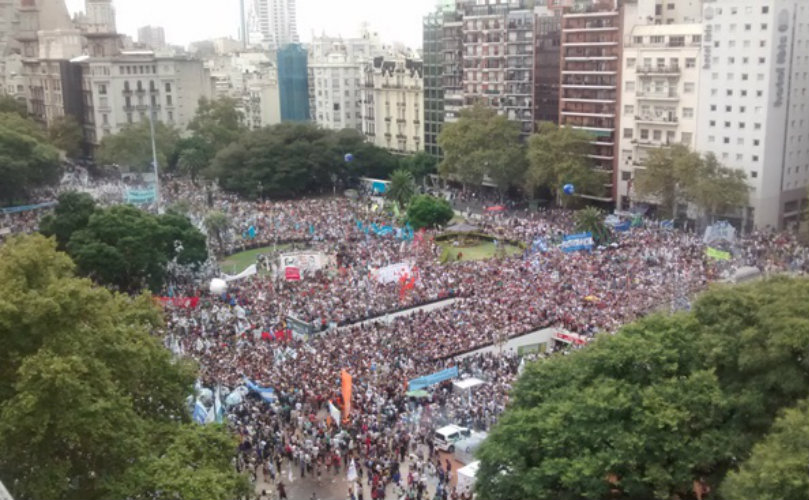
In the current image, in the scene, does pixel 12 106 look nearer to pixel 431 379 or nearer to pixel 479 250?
pixel 479 250

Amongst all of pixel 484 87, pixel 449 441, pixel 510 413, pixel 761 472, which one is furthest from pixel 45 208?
pixel 761 472

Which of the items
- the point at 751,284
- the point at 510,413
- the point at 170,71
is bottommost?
the point at 510,413

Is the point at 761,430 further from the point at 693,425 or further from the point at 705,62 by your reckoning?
the point at 705,62

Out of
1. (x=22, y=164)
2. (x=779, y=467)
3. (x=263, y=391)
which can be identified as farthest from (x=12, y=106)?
(x=779, y=467)

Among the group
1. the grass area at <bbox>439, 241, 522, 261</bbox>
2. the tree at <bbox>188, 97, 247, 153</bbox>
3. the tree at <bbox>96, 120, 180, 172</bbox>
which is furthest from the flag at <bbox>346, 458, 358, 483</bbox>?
the tree at <bbox>188, 97, 247, 153</bbox>

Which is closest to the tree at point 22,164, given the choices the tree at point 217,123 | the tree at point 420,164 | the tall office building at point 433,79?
the tree at point 217,123

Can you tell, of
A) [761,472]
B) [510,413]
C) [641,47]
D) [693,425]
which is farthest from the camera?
[641,47]

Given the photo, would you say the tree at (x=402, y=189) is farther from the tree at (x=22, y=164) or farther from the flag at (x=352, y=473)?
the flag at (x=352, y=473)
